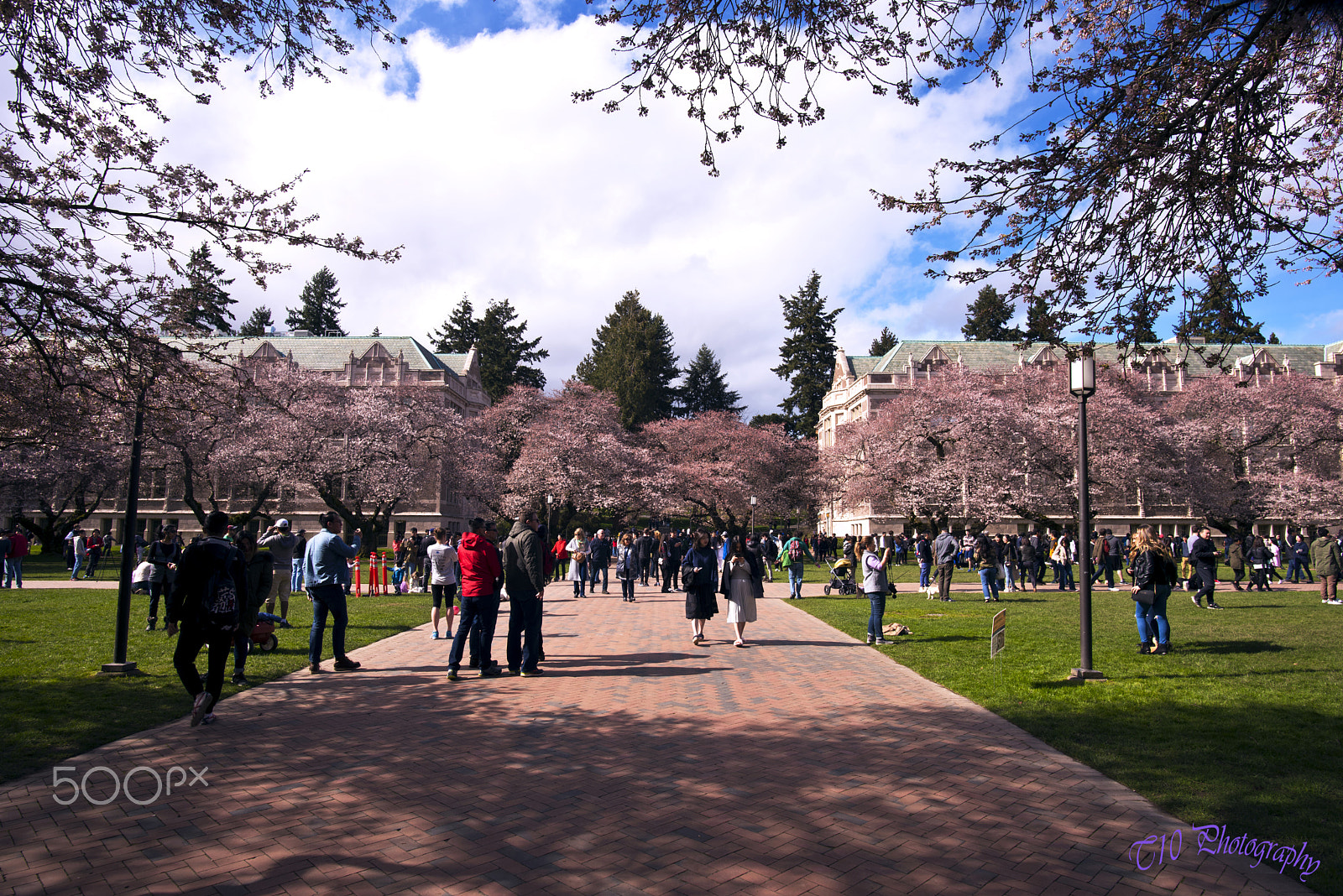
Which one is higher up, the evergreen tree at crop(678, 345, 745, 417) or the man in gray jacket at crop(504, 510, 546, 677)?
the evergreen tree at crop(678, 345, 745, 417)

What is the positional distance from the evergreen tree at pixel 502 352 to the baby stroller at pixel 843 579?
6000 cm

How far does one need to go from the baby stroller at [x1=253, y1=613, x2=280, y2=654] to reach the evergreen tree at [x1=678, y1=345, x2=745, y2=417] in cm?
7757

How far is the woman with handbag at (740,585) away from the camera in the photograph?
12.6 m

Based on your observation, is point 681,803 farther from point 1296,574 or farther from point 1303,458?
point 1303,458

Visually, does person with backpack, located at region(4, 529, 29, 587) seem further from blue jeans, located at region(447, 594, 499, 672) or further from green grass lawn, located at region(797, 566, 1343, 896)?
green grass lawn, located at region(797, 566, 1343, 896)

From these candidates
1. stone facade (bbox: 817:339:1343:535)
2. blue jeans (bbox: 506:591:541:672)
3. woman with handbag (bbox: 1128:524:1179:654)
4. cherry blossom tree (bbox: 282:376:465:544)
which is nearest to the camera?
blue jeans (bbox: 506:591:541:672)

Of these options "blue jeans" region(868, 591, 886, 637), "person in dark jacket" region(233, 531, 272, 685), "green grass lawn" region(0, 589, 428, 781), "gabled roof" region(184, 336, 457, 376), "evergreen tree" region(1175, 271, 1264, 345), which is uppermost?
"gabled roof" region(184, 336, 457, 376)

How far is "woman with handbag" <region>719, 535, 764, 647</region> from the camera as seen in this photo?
41.4 ft

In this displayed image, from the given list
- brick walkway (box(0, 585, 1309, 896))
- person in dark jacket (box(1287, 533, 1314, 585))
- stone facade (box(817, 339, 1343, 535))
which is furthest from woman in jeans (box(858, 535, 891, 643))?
stone facade (box(817, 339, 1343, 535))

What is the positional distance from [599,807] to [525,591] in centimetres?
503

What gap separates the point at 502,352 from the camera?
8056 cm

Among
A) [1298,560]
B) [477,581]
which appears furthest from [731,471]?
[477,581]

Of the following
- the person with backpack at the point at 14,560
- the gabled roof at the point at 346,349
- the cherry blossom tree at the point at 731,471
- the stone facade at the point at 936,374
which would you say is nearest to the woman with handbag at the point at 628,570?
the person with backpack at the point at 14,560

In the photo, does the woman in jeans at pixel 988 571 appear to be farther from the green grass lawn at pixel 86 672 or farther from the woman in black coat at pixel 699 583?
the green grass lawn at pixel 86 672
